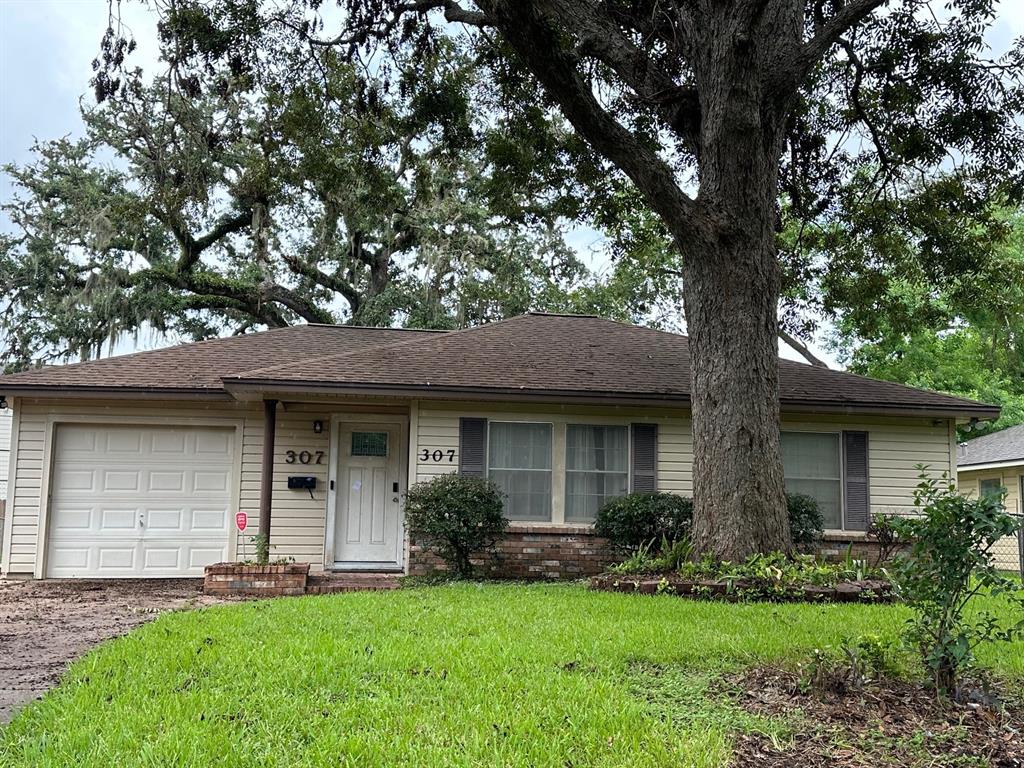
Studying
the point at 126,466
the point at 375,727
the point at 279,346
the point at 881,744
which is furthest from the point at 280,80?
the point at 881,744

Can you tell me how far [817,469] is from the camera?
11.0 metres

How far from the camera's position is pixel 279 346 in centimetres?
1283

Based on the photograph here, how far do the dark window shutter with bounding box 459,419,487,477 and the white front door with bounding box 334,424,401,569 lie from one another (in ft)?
3.65

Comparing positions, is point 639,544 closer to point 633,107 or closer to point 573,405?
point 573,405

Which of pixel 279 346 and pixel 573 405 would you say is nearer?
pixel 573 405

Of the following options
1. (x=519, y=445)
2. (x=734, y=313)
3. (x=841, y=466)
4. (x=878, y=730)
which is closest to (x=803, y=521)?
(x=841, y=466)

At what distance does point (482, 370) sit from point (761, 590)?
4.87 metres

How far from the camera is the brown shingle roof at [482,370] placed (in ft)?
33.2

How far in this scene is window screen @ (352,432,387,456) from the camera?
1093cm

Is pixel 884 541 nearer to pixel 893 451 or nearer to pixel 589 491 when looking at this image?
pixel 893 451

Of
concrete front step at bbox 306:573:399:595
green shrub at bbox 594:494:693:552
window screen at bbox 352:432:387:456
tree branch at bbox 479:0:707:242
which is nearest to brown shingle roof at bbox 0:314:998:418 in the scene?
window screen at bbox 352:432:387:456

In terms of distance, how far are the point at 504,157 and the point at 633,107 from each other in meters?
1.98

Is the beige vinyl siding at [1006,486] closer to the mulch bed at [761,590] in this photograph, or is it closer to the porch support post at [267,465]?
the mulch bed at [761,590]

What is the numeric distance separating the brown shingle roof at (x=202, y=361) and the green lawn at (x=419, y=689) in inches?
205
